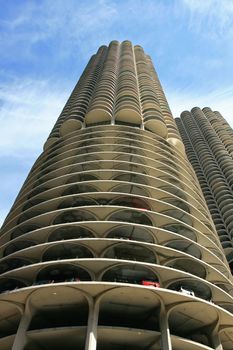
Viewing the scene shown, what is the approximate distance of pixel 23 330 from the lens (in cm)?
2555

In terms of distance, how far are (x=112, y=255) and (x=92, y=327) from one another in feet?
26.0

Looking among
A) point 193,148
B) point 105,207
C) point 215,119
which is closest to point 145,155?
point 105,207

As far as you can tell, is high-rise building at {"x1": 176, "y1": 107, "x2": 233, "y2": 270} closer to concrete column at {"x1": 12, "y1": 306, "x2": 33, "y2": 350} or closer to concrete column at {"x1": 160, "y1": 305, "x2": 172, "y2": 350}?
concrete column at {"x1": 160, "y1": 305, "x2": 172, "y2": 350}

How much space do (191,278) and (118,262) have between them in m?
5.57

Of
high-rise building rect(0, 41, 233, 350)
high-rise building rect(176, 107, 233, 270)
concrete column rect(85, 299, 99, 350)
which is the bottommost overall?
concrete column rect(85, 299, 99, 350)

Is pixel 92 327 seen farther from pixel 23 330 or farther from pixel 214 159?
pixel 214 159

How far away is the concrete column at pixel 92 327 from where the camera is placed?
23.1 m

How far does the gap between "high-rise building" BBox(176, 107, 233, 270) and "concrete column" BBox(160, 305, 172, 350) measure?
41.0 meters

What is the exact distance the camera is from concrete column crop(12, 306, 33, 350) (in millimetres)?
24461

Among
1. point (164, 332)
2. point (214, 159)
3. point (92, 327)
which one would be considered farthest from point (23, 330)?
point (214, 159)

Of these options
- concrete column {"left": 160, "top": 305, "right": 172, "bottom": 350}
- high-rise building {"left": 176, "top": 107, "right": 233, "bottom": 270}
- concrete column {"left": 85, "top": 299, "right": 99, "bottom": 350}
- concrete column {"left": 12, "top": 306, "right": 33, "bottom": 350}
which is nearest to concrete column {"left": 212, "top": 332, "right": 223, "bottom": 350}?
concrete column {"left": 160, "top": 305, "right": 172, "bottom": 350}

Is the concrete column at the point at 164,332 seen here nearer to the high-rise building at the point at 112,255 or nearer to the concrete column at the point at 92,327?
the high-rise building at the point at 112,255

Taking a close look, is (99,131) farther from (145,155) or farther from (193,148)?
(193,148)

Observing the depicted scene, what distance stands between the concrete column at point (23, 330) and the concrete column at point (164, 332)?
839cm
